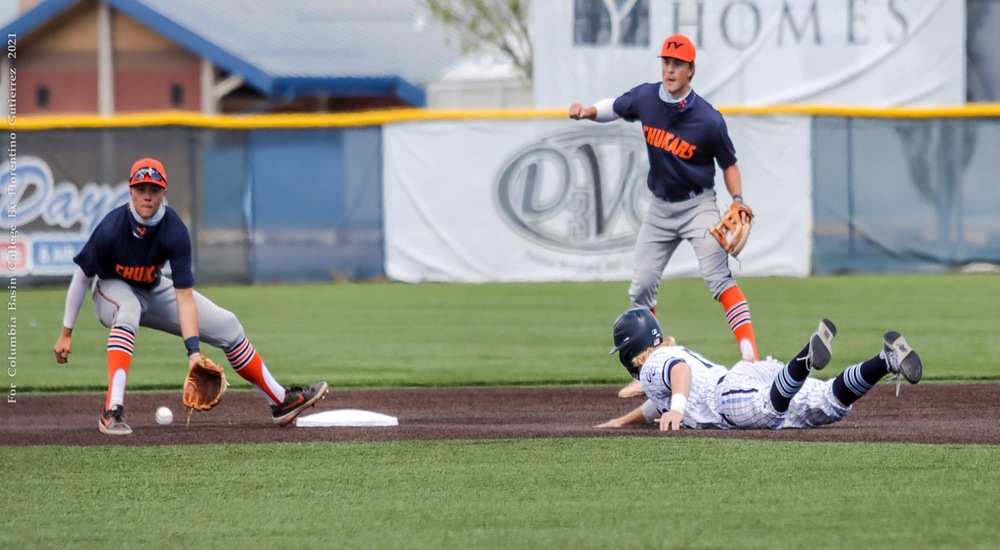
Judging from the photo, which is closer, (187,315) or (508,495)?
(508,495)

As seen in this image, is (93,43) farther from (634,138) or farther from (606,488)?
(606,488)

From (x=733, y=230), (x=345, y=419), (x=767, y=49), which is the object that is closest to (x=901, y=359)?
(x=733, y=230)

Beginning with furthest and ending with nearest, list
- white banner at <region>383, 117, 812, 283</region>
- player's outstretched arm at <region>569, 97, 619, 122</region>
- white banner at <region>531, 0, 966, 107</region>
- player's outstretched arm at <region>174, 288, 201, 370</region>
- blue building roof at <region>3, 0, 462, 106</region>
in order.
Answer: blue building roof at <region>3, 0, 462, 106</region> → white banner at <region>531, 0, 966, 107</region> → white banner at <region>383, 117, 812, 283</region> → player's outstretched arm at <region>569, 97, 619, 122</region> → player's outstretched arm at <region>174, 288, 201, 370</region>

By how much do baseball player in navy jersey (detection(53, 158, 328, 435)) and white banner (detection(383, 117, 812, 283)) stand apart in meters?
10.2

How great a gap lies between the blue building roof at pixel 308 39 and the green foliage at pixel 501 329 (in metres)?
12.1

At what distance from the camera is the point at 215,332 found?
7.37 metres

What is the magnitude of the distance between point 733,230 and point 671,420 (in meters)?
2.14

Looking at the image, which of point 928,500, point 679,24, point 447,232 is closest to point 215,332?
point 928,500

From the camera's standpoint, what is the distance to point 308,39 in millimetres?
33875

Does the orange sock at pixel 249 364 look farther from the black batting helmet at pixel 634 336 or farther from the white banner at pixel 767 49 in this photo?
the white banner at pixel 767 49

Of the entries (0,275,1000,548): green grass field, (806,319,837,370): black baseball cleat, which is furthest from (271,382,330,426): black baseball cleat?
(806,319,837,370): black baseball cleat

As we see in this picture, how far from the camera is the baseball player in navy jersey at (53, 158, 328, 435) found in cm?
704

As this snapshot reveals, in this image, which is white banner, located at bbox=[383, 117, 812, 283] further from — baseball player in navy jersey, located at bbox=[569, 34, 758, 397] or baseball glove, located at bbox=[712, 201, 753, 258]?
baseball glove, located at bbox=[712, 201, 753, 258]

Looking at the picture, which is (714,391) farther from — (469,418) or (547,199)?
(547,199)
